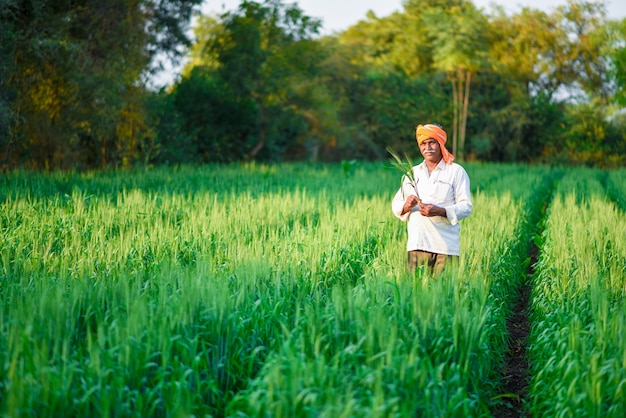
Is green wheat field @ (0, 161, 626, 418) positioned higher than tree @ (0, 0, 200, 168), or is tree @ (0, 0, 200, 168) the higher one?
tree @ (0, 0, 200, 168)

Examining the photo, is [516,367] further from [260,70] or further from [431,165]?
[260,70]

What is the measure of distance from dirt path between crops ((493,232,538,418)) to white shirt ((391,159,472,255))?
964mm

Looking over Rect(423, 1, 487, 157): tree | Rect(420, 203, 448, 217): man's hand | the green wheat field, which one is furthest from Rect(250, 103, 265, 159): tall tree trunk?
Rect(420, 203, 448, 217): man's hand

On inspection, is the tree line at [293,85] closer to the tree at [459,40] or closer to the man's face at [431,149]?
the tree at [459,40]

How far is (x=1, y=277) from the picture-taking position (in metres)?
4.80

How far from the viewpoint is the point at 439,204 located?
4.93m

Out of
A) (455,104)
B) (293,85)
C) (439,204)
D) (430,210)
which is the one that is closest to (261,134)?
(293,85)

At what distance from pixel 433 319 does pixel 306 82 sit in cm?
2490

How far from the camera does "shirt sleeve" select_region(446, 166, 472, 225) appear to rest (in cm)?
480

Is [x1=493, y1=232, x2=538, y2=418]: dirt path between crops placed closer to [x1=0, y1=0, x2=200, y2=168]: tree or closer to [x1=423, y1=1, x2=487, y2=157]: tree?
[x1=0, y1=0, x2=200, y2=168]: tree

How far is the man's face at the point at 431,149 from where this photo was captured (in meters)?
4.87

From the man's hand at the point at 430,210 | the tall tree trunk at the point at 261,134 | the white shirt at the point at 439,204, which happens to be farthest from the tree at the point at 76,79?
the man's hand at the point at 430,210

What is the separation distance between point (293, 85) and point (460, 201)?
23.2 m

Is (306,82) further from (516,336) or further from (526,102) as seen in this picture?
(516,336)
